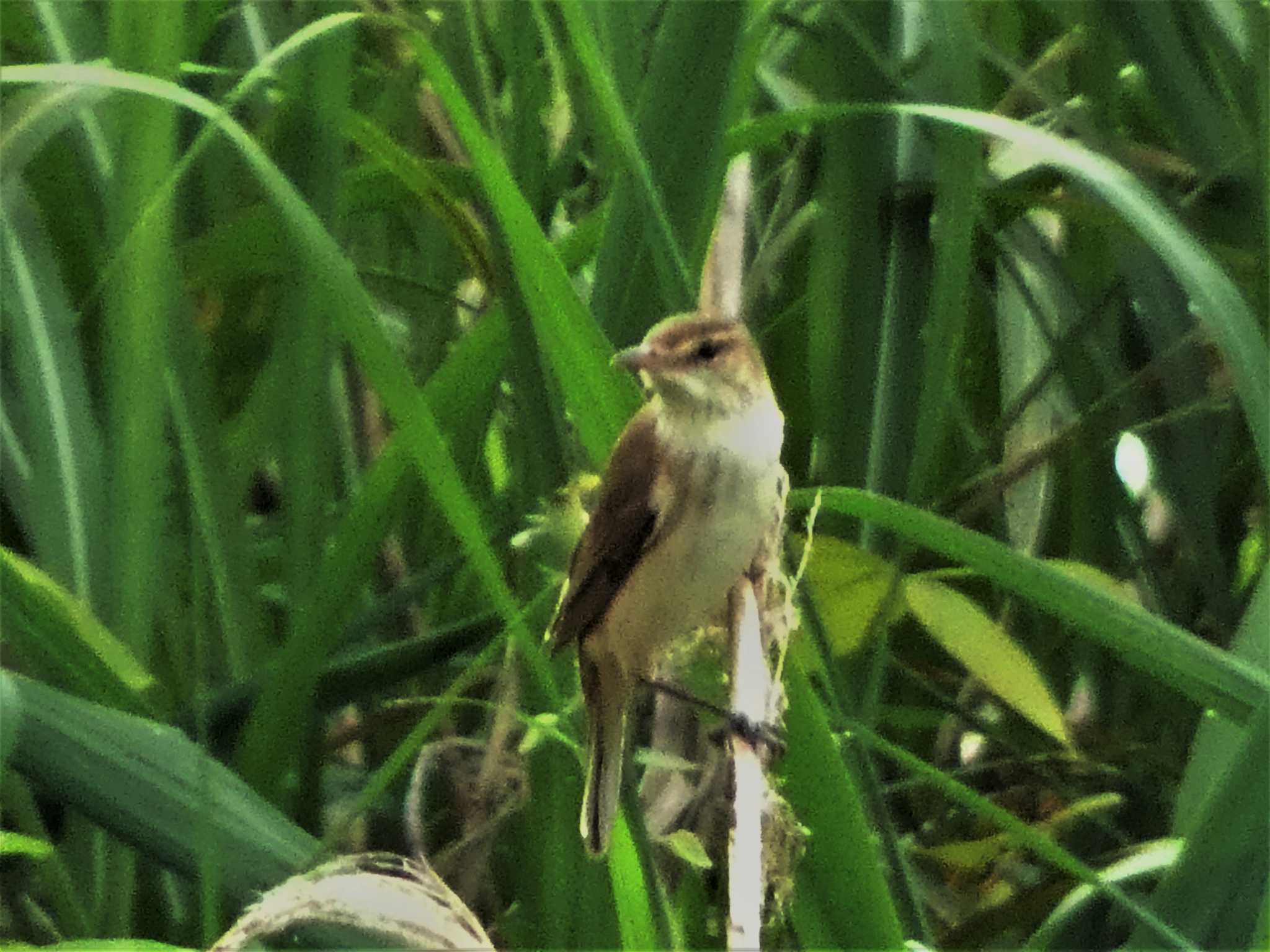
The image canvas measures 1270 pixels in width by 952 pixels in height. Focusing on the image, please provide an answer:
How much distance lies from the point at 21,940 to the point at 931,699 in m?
0.92

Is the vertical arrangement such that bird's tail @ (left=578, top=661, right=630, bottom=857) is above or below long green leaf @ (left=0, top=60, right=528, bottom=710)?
below

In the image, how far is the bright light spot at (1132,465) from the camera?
1.52 m

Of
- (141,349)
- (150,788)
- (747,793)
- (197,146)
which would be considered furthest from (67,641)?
(747,793)

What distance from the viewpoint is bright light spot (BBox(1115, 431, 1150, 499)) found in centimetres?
152

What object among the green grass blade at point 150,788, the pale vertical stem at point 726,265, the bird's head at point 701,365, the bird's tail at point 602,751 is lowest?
the bird's tail at point 602,751

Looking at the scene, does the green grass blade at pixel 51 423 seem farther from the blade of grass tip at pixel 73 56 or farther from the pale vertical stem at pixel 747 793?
the pale vertical stem at pixel 747 793

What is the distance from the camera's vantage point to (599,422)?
3.47 feet

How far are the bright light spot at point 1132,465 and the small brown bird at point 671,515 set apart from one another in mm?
395

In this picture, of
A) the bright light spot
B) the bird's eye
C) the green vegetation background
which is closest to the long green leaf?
the green vegetation background

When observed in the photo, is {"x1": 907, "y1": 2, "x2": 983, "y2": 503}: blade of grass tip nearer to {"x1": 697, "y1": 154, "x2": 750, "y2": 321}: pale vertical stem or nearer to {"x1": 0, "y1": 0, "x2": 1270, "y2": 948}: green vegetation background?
{"x1": 0, "y1": 0, "x2": 1270, "y2": 948}: green vegetation background

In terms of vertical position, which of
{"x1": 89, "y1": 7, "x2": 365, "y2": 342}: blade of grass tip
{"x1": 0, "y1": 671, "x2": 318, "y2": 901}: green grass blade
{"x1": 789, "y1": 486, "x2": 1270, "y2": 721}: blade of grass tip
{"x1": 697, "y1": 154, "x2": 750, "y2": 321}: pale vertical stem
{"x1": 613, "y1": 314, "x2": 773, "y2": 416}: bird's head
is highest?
{"x1": 89, "y1": 7, "x2": 365, "y2": 342}: blade of grass tip

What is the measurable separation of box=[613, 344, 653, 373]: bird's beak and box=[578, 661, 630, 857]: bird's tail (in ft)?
1.08

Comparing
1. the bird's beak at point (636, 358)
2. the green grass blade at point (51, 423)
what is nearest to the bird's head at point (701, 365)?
the bird's beak at point (636, 358)

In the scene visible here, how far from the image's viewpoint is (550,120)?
1546 mm
